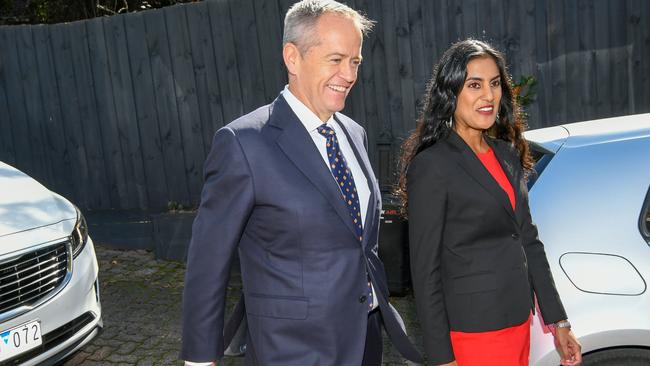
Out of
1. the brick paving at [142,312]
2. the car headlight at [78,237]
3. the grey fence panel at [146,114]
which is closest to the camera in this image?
the car headlight at [78,237]

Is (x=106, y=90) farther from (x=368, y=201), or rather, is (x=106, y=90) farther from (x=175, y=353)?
(x=368, y=201)

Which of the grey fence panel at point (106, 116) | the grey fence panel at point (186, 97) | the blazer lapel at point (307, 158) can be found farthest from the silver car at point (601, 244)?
the grey fence panel at point (106, 116)

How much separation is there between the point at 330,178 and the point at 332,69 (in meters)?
0.35

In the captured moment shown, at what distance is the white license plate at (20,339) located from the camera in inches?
137

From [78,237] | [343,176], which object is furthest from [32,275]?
[343,176]

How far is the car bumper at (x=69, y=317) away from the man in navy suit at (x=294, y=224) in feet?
6.65

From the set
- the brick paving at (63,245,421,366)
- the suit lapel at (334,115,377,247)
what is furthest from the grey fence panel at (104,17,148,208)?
the suit lapel at (334,115,377,247)

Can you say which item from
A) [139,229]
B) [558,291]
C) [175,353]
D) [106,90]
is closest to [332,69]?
[558,291]

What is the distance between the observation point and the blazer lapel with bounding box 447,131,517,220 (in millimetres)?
2234

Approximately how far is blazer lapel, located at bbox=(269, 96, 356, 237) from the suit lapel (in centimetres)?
12

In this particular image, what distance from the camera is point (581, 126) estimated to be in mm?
3062

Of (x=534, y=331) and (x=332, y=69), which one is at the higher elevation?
(x=332, y=69)

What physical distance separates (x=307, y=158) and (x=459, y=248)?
24.4 inches

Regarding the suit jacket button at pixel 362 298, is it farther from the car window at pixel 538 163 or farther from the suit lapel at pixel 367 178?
the car window at pixel 538 163
